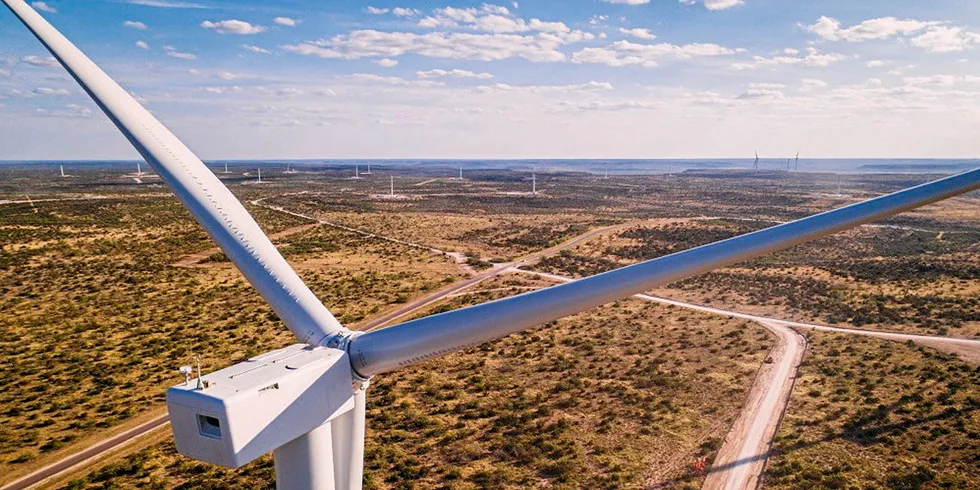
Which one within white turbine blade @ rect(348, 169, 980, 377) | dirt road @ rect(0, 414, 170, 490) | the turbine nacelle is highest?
white turbine blade @ rect(348, 169, 980, 377)

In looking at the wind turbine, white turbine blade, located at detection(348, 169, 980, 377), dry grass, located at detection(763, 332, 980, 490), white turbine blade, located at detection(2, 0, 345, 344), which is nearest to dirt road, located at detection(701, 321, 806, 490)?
dry grass, located at detection(763, 332, 980, 490)

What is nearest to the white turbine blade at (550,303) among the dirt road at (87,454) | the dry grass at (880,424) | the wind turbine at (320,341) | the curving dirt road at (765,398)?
the wind turbine at (320,341)

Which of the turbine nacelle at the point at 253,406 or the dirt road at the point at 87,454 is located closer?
the turbine nacelle at the point at 253,406

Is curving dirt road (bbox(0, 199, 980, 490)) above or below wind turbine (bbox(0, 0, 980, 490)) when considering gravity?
below

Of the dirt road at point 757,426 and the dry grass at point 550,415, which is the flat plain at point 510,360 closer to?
the dry grass at point 550,415

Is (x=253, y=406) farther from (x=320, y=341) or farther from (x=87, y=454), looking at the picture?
(x=87, y=454)

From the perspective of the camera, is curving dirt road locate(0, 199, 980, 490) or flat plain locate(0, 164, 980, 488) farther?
flat plain locate(0, 164, 980, 488)

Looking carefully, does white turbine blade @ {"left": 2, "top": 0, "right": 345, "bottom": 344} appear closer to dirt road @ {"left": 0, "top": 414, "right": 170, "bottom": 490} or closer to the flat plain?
the flat plain
